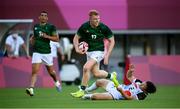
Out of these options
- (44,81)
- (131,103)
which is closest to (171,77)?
(44,81)

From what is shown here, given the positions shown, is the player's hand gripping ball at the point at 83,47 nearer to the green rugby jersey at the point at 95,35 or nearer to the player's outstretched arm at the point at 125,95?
the green rugby jersey at the point at 95,35

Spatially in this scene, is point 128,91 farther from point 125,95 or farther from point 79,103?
point 79,103

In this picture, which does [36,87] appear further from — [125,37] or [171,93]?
[125,37]

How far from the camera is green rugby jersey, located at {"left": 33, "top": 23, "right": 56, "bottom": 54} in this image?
71.0ft

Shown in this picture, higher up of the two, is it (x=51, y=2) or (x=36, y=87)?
(x=51, y=2)

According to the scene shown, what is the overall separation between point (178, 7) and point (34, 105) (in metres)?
21.8

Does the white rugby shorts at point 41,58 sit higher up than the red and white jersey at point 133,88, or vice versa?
the white rugby shorts at point 41,58

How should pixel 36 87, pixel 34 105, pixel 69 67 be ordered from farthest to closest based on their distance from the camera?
pixel 69 67 < pixel 36 87 < pixel 34 105

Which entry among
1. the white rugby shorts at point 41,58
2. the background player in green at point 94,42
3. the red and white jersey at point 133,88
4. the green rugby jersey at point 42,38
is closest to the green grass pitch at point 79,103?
the red and white jersey at point 133,88

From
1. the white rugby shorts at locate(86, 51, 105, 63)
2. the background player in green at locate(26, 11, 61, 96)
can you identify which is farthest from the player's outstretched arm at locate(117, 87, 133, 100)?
the background player in green at locate(26, 11, 61, 96)

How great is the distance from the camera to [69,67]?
33.3 metres

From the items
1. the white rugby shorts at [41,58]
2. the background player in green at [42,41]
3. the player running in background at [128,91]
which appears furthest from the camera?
the white rugby shorts at [41,58]

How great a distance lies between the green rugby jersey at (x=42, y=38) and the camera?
2164cm

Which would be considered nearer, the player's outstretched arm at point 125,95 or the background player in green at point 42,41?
the player's outstretched arm at point 125,95
